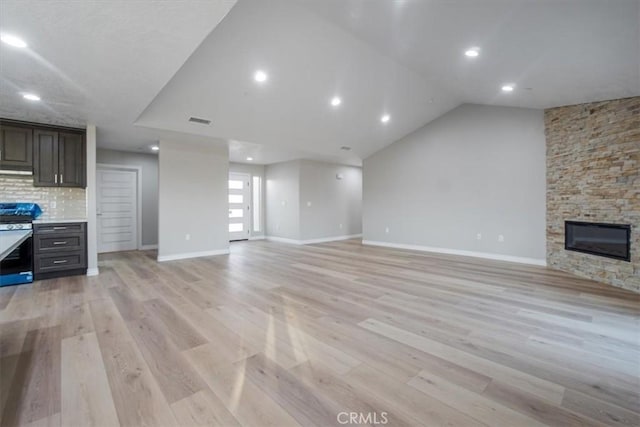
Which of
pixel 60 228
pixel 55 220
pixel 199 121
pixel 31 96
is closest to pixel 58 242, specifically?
pixel 60 228

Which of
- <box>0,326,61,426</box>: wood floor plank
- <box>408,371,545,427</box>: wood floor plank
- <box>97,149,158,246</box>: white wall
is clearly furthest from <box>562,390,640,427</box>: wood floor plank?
<box>97,149,158,246</box>: white wall

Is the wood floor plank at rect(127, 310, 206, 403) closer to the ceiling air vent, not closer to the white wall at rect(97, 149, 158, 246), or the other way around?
the ceiling air vent

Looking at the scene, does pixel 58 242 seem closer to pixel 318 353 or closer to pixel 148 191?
pixel 148 191

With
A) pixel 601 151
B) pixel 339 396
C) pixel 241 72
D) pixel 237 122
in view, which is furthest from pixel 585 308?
pixel 237 122

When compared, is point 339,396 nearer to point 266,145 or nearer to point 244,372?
point 244,372

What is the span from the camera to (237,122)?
5098 mm

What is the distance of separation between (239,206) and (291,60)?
558 cm

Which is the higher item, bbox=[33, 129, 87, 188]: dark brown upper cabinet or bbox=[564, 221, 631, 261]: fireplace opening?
bbox=[33, 129, 87, 188]: dark brown upper cabinet

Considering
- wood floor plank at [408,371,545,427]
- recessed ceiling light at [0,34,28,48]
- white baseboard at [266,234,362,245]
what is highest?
recessed ceiling light at [0,34,28,48]

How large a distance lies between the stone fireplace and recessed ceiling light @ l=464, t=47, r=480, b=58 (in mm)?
2214

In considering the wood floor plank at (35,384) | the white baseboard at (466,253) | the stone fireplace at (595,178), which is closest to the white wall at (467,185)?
the white baseboard at (466,253)

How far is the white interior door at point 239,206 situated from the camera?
862cm

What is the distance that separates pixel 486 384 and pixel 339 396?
937 millimetres

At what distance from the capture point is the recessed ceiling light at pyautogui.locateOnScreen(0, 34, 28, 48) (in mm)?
2148
